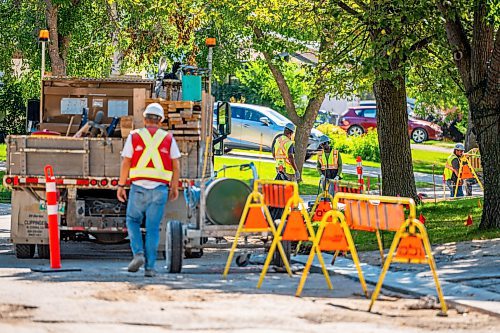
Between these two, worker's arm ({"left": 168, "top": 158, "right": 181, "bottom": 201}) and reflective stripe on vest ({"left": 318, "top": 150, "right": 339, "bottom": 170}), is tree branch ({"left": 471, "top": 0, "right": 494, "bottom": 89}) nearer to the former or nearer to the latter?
reflective stripe on vest ({"left": 318, "top": 150, "right": 339, "bottom": 170})

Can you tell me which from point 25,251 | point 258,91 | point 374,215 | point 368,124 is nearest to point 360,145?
point 368,124

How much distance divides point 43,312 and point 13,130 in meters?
31.6

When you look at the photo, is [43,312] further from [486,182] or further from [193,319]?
[486,182]

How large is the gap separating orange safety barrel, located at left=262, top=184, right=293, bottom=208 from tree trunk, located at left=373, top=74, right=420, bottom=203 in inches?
345

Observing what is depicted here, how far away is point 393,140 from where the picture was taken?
25.4m

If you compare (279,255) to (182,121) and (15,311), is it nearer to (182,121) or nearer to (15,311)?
(182,121)

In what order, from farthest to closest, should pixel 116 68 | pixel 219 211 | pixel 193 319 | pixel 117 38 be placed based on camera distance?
pixel 116 68 < pixel 117 38 < pixel 219 211 < pixel 193 319

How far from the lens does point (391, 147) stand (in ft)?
83.5

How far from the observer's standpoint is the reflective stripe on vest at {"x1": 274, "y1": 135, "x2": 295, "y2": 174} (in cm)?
2342

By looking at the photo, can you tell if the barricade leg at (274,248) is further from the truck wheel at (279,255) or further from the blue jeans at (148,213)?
the blue jeans at (148,213)

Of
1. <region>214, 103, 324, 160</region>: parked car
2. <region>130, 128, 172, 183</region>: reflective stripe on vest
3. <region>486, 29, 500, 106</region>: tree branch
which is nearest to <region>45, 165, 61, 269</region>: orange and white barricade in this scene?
<region>130, 128, 172, 183</region>: reflective stripe on vest

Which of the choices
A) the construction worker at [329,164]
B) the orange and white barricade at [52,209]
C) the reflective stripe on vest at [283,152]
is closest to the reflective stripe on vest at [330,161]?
the construction worker at [329,164]

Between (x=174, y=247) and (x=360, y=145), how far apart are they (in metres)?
31.9

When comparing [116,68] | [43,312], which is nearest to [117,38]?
[116,68]
